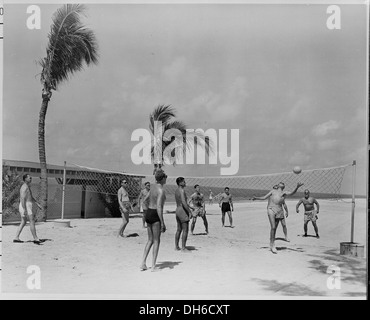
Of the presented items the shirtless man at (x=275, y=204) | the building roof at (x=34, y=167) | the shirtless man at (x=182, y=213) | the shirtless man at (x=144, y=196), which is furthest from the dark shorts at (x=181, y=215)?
the shirtless man at (x=275, y=204)

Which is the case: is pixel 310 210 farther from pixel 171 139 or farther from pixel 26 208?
pixel 26 208

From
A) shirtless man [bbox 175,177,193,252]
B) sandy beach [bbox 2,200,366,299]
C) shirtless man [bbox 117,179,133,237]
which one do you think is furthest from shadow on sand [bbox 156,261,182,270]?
shirtless man [bbox 117,179,133,237]

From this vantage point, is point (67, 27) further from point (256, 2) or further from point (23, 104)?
point (256, 2)

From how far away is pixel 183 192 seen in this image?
611cm

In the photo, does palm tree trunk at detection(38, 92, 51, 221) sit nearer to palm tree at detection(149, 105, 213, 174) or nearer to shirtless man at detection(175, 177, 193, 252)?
palm tree at detection(149, 105, 213, 174)

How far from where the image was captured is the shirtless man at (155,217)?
5.39 m

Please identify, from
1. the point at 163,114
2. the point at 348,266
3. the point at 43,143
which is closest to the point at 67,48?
the point at 43,143

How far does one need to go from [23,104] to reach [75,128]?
796mm

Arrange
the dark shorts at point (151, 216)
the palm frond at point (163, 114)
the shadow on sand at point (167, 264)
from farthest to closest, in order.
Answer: the palm frond at point (163, 114)
the shadow on sand at point (167, 264)
the dark shorts at point (151, 216)

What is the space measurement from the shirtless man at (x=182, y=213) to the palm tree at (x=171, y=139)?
0.39m

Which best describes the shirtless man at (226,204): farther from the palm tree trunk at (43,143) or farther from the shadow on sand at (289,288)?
the palm tree trunk at (43,143)

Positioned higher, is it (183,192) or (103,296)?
(183,192)
